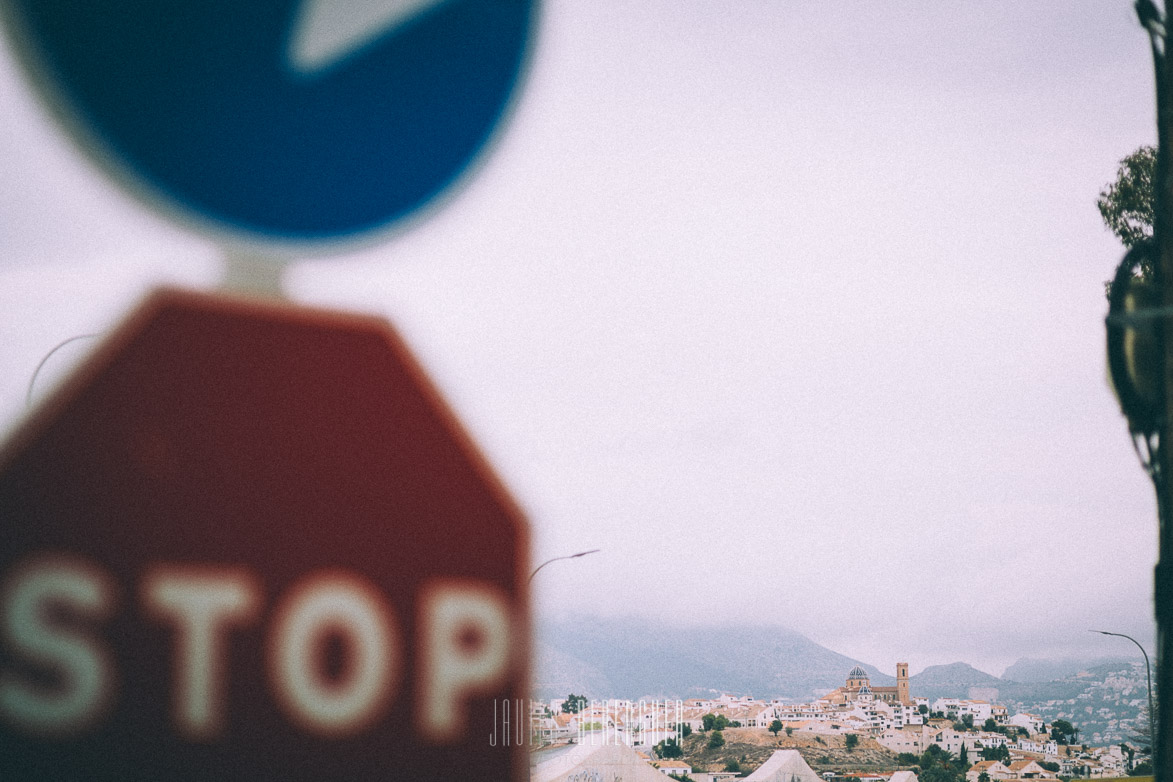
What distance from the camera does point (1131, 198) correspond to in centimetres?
1341

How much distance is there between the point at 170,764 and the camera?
36.6 inches

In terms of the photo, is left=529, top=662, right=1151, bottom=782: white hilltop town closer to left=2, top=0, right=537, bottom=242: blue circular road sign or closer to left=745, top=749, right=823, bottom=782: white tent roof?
left=745, top=749, right=823, bottom=782: white tent roof

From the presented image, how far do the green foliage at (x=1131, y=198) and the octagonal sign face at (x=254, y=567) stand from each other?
14.2 m

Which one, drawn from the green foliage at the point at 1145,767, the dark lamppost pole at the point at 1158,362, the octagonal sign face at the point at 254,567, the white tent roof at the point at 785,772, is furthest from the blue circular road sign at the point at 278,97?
the white tent roof at the point at 785,772

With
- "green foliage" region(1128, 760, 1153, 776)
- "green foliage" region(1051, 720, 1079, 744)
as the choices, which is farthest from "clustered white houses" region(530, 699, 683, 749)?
"green foliage" region(1051, 720, 1079, 744)

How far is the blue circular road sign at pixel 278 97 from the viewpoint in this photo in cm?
101

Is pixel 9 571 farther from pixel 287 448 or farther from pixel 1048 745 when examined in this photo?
pixel 1048 745

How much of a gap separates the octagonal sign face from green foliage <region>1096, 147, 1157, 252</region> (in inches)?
558

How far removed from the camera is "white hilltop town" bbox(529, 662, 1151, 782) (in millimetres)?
47969

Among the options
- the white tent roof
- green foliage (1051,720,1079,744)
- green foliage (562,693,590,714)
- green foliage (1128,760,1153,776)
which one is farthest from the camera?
green foliage (1051,720,1079,744)

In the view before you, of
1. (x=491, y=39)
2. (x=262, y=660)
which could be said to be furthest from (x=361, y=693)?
(x=491, y=39)

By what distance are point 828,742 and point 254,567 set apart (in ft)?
343

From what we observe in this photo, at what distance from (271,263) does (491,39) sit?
395mm

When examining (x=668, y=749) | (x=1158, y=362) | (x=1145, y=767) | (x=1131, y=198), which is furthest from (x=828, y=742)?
(x=1158, y=362)
